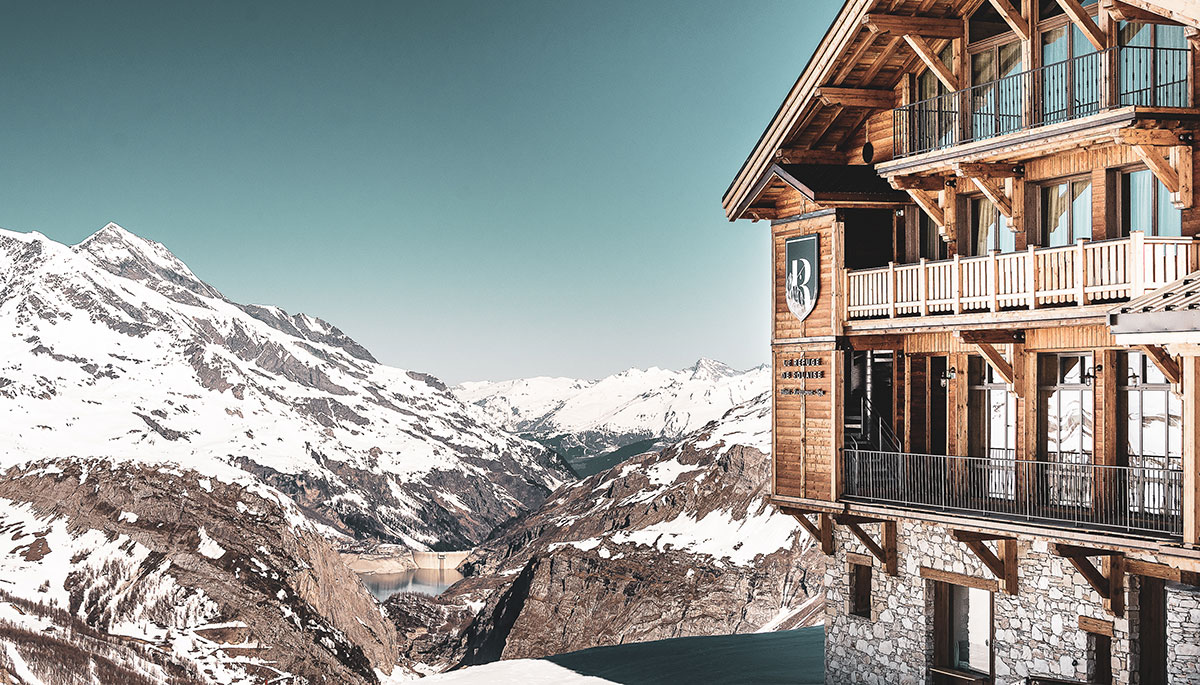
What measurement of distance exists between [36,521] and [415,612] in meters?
41.7

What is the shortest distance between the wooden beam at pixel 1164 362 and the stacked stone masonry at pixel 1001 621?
153 inches

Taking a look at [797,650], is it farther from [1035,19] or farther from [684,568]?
[684,568]

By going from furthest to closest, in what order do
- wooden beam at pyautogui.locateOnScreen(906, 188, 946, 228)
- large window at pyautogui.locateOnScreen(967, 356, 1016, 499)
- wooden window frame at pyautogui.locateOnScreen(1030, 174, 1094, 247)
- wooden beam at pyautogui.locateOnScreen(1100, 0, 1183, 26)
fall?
wooden beam at pyautogui.locateOnScreen(906, 188, 946, 228) → large window at pyautogui.locateOnScreen(967, 356, 1016, 499) → wooden window frame at pyautogui.locateOnScreen(1030, 174, 1094, 247) → wooden beam at pyautogui.locateOnScreen(1100, 0, 1183, 26)

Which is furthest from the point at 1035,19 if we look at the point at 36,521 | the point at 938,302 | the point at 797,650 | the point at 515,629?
the point at 36,521

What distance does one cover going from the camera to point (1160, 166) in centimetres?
2055

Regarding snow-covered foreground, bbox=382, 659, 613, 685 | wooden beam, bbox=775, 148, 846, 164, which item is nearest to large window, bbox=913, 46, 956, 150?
wooden beam, bbox=775, 148, 846, 164

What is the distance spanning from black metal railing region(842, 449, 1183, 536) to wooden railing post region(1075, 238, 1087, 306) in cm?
309

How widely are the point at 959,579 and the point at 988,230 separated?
24.6 ft

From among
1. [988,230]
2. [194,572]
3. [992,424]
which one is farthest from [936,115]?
[194,572]

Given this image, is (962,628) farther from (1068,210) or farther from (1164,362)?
(1068,210)

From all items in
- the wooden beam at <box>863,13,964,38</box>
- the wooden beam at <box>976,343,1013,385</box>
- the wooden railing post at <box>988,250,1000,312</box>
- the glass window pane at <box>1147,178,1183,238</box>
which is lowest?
the wooden beam at <box>976,343,1013,385</box>

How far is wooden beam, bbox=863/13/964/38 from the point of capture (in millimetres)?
24828

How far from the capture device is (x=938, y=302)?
Answer: 2459 centimetres

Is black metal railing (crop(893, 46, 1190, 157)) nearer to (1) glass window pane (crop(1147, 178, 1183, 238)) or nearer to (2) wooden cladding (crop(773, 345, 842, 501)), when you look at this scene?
(1) glass window pane (crop(1147, 178, 1183, 238))
